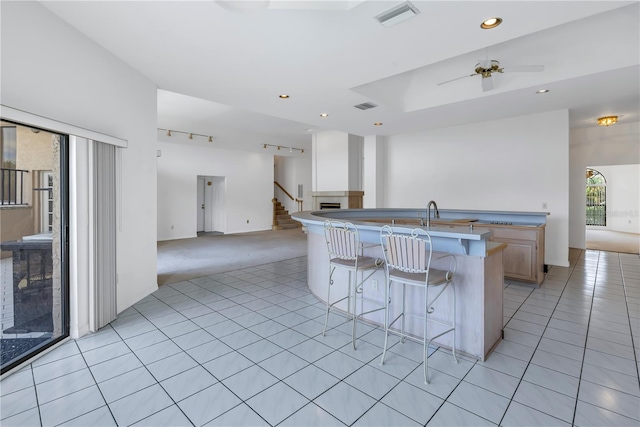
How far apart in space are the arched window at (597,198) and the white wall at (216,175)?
11.8m

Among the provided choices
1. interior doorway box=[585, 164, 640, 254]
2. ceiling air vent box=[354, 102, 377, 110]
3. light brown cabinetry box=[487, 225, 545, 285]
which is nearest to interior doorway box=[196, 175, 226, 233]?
ceiling air vent box=[354, 102, 377, 110]

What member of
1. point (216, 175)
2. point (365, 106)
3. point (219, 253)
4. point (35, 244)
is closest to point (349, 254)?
point (35, 244)

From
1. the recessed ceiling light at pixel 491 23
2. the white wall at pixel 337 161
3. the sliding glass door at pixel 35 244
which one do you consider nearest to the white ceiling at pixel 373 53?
the recessed ceiling light at pixel 491 23

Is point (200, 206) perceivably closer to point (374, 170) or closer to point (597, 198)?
point (374, 170)

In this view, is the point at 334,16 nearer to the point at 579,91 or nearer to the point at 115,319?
the point at 115,319

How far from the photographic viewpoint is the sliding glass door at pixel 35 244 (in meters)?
2.52

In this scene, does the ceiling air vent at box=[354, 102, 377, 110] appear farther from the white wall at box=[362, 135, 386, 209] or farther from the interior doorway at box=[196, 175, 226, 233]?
the interior doorway at box=[196, 175, 226, 233]

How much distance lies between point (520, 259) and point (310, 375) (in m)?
3.63

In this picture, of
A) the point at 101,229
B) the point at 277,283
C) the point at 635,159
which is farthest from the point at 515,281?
the point at 101,229

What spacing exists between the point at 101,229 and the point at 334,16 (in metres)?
2.96

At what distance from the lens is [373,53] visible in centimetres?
307

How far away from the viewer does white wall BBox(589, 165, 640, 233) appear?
952cm

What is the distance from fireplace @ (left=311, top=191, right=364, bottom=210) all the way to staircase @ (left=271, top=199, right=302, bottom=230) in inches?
84.7

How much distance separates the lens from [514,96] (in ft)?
14.8
